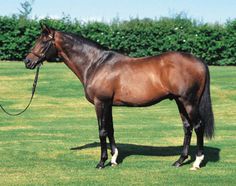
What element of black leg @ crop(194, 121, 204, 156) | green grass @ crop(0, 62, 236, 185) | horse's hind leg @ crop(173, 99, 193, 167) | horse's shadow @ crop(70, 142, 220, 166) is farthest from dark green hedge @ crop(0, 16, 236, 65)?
black leg @ crop(194, 121, 204, 156)

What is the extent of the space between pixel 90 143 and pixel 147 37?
18.9 m

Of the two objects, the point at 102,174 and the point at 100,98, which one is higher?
the point at 100,98

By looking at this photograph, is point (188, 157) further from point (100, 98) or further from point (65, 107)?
point (65, 107)

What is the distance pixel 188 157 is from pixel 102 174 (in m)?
2.29

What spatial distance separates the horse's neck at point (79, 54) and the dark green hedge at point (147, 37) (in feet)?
67.3

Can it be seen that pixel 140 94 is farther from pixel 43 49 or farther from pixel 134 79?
pixel 43 49

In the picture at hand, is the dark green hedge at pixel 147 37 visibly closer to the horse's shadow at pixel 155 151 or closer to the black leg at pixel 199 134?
the horse's shadow at pixel 155 151

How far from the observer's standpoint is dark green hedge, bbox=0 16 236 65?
3191cm

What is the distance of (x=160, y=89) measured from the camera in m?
11.2

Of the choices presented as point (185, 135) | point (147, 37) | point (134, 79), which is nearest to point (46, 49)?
point (134, 79)

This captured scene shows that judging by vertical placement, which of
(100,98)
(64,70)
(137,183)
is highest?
(100,98)

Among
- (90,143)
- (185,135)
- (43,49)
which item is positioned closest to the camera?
(43,49)

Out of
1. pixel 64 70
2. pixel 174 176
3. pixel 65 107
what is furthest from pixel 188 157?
pixel 64 70

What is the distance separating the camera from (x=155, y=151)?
42.8 feet
